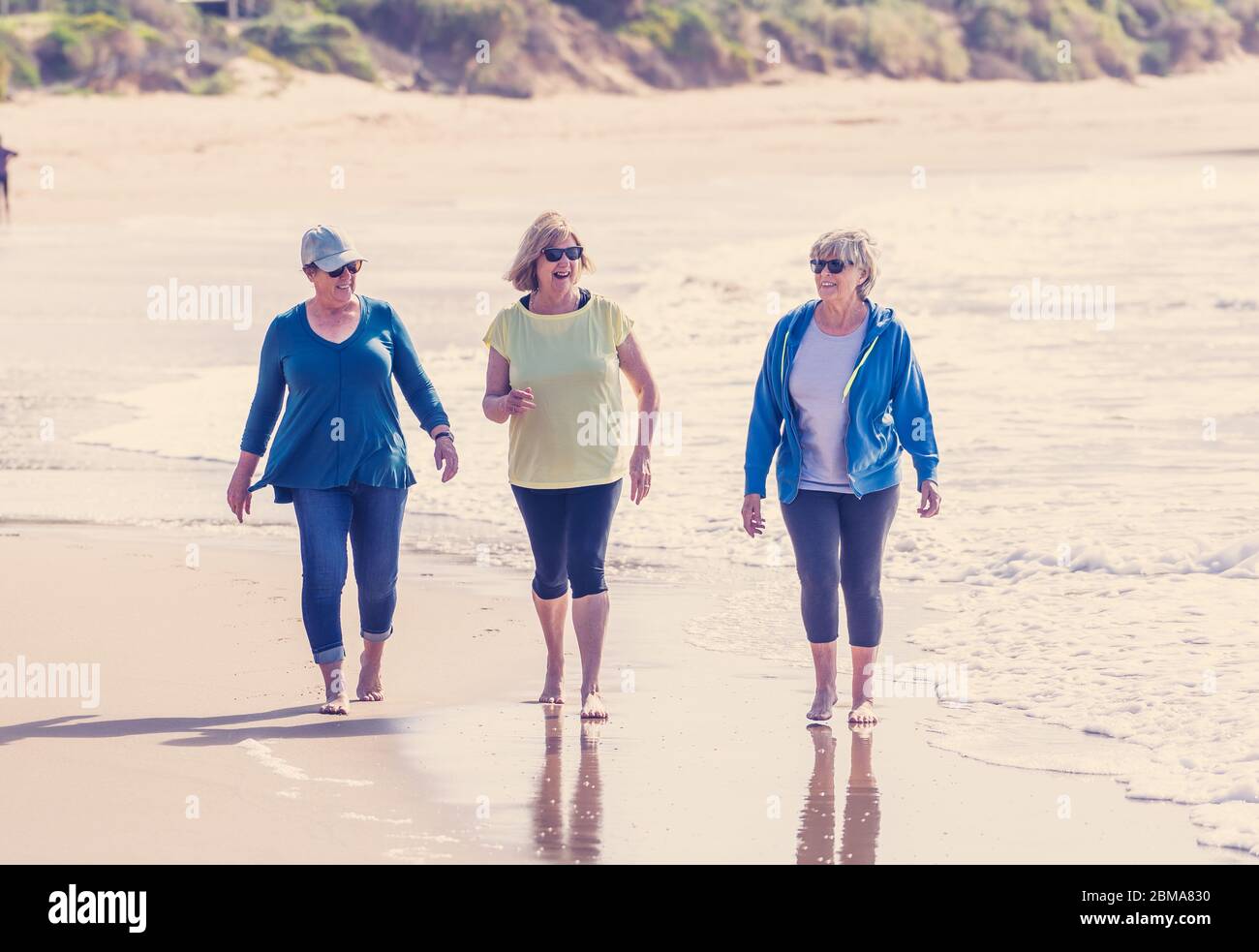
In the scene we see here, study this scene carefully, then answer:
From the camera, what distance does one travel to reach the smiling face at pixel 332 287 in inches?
253

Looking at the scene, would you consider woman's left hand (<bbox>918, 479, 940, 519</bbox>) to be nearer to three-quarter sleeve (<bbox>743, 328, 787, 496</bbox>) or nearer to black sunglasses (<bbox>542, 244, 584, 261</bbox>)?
three-quarter sleeve (<bbox>743, 328, 787, 496</bbox>)

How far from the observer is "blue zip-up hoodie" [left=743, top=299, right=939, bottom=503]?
20.9 feet

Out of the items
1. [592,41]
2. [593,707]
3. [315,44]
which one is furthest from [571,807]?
[592,41]

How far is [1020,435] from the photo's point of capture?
1259cm

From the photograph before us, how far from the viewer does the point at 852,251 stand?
632 centimetres

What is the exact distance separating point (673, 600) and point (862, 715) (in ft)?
6.80

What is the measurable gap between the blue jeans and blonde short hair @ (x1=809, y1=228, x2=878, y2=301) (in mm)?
1551

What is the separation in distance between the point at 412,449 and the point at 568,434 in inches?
252

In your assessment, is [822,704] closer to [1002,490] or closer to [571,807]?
[571,807]

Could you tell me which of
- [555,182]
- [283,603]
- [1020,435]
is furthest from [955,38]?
[283,603]

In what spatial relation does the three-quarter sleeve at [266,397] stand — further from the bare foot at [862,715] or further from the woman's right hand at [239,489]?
the bare foot at [862,715]

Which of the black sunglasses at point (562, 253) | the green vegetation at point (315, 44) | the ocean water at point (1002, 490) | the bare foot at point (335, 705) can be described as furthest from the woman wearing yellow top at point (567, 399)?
the green vegetation at point (315, 44)

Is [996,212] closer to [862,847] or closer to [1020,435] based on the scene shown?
[1020,435]
